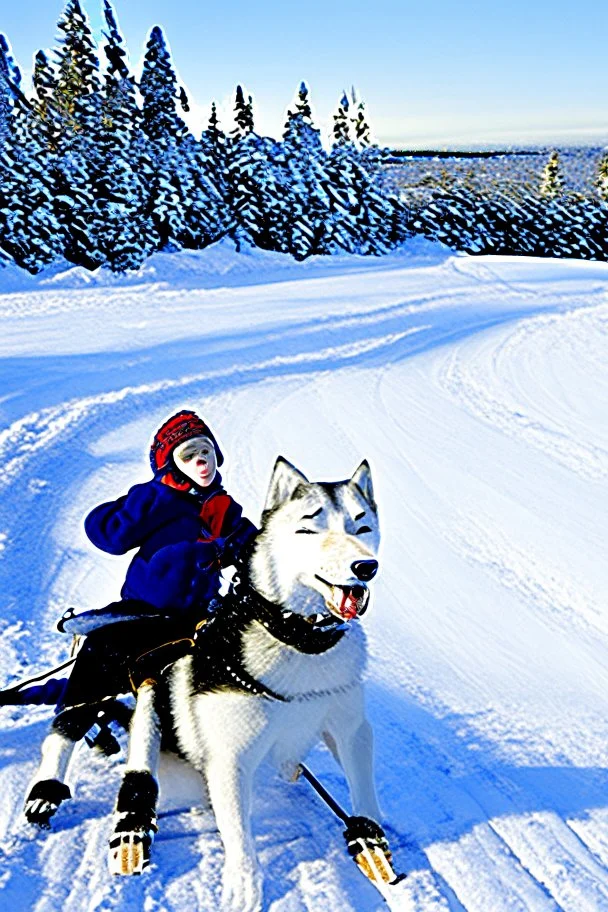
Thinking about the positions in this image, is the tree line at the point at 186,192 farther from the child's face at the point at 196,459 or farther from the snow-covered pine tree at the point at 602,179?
the child's face at the point at 196,459

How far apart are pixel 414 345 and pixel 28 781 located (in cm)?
1087

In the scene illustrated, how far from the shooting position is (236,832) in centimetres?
236

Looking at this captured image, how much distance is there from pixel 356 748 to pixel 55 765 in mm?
940

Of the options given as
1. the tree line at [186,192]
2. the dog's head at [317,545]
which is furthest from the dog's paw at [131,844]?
the tree line at [186,192]

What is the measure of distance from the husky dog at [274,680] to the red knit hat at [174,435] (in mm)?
600

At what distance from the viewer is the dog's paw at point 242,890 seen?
7.60ft

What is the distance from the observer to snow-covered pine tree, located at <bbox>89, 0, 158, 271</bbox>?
90.4 ft

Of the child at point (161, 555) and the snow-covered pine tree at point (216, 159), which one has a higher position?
the snow-covered pine tree at point (216, 159)

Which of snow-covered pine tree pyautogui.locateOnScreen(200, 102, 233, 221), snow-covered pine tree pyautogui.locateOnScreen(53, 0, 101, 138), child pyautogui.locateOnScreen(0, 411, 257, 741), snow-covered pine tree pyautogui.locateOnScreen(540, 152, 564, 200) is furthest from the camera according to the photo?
snow-covered pine tree pyautogui.locateOnScreen(540, 152, 564, 200)

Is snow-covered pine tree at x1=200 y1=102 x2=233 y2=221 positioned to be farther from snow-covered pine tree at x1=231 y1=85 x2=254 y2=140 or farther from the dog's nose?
the dog's nose

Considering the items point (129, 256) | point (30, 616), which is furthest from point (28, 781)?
point (129, 256)

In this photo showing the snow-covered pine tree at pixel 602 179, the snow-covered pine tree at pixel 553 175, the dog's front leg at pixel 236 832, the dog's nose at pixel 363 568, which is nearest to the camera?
the dog's nose at pixel 363 568

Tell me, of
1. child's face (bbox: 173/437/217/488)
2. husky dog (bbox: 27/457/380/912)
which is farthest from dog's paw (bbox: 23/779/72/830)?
child's face (bbox: 173/437/217/488)

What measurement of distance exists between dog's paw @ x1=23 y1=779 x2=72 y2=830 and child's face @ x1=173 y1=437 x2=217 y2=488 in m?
1.05
